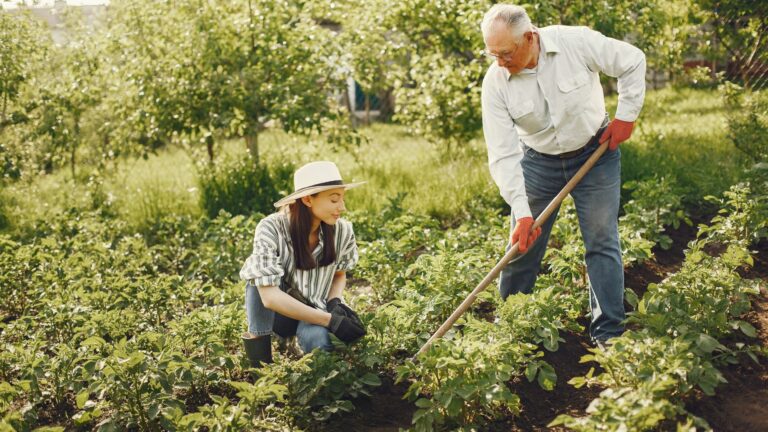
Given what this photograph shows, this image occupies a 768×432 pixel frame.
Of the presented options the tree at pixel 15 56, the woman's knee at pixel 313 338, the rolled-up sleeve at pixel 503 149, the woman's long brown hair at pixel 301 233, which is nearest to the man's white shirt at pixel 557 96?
the rolled-up sleeve at pixel 503 149

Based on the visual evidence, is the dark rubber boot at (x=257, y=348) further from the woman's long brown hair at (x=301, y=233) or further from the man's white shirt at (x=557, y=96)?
the man's white shirt at (x=557, y=96)

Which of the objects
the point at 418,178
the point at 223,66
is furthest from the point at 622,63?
the point at 223,66

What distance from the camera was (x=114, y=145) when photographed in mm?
8070

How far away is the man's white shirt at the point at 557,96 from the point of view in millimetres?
3896

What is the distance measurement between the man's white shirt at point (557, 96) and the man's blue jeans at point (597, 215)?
5.8 inches

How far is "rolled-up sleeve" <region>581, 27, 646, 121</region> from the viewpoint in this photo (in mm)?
3875

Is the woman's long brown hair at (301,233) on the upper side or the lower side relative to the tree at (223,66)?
lower

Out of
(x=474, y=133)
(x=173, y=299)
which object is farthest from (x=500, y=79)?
(x=474, y=133)

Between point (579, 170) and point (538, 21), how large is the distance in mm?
3464

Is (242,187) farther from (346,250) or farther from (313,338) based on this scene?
(313,338)

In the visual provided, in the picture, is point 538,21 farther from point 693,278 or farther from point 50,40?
point 50,40

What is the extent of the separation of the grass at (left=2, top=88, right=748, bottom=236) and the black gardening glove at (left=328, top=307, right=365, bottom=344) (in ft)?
8.92

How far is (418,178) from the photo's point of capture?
7.72 metres

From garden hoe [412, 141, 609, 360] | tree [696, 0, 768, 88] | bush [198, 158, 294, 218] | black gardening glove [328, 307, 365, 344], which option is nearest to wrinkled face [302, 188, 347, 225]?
black gardening glove [328, 307, 365, 344]
